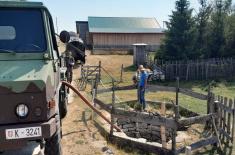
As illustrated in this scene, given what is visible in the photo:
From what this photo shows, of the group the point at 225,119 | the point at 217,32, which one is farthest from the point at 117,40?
the point at 225,119

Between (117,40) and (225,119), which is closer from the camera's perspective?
(225,119)

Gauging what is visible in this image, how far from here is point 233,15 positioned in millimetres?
28000

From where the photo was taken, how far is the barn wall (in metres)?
40.9

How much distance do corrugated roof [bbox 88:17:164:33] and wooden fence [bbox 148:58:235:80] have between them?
17178 millimetres

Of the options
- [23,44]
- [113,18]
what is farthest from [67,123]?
[113,18]

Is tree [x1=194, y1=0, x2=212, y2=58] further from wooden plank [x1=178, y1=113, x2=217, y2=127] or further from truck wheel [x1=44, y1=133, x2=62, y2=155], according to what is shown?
truck wheel [x1=44, y1=133, x2=62, y2=155]

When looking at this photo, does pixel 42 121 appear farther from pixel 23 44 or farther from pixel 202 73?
pixel 202 73

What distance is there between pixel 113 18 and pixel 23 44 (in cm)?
4143

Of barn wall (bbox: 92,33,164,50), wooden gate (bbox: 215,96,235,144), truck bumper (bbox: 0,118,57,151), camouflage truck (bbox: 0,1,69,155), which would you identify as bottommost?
wooden gate (bbox: 215,96,235,144)

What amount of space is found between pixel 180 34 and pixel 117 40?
53.5 ft

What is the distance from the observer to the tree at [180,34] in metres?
25.5

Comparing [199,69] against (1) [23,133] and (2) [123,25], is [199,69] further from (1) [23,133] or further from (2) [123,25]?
(2) [123,25]

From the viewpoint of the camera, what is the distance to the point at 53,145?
618 centimetres

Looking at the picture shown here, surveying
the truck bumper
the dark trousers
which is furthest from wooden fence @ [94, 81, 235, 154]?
the truck bumper
